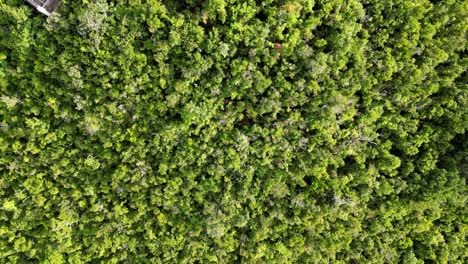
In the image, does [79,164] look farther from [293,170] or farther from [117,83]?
[293,170]

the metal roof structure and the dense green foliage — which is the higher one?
the metal roof structure

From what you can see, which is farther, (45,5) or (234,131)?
(234,131)

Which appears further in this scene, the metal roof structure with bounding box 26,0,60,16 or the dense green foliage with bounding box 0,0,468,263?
the dense green foliage with bounding box 0,0,468,263

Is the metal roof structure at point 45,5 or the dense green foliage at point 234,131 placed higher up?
the metal roof structure at point 45,5

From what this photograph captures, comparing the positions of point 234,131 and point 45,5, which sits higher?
point 45,5

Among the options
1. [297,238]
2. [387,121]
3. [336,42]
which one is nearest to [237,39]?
[336,42]

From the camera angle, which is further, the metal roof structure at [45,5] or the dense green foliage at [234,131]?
the dense green foliage at [234,131]
